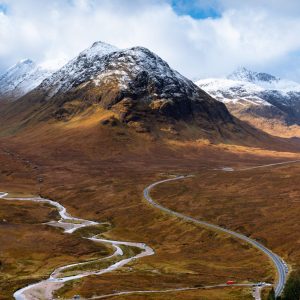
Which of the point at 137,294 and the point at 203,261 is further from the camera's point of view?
the point at 203,261

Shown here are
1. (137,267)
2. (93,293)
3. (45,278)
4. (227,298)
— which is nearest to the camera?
(227,298)

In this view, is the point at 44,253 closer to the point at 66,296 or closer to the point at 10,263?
the point at 10,263

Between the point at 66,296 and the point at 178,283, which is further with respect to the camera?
the point at 178,283

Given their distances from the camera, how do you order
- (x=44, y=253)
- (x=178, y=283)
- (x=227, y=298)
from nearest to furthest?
1. (x=227, y=298)
2. (x=178, y=283)
3. (x=44, y=253)

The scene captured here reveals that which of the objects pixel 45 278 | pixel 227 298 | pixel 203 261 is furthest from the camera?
pixel 203 261

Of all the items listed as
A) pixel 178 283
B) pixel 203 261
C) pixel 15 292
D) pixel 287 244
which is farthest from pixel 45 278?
pixel 287 244

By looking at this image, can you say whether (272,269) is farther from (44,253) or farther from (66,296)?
(44,253)

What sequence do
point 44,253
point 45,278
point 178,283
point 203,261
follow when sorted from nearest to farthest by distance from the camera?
point 178,283
point 45,278
point 203,261
point 44,253

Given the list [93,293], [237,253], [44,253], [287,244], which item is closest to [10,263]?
[44,253]
